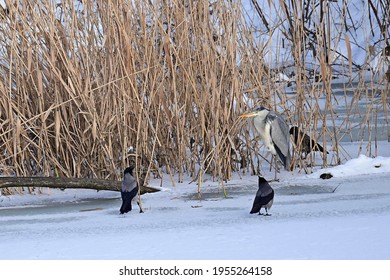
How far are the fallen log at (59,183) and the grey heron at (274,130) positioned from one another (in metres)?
0.82

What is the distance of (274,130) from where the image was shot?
164 inches

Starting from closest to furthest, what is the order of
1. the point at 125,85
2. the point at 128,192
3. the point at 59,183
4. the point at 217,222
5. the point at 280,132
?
1. the point at 217,222
2. the point at 128,192
3. the point at 59,183
4. the point at 125,85
5. the point at 280,132

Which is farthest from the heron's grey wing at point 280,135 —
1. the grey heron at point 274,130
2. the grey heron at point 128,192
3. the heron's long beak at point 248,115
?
the grey heron at point 128,192

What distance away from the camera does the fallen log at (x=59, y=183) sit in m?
3.78

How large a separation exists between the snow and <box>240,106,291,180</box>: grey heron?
0.50ft

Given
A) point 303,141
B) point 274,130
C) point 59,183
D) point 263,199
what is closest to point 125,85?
point 59,183

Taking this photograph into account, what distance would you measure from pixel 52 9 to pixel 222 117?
975 millimetres

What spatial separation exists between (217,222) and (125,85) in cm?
122

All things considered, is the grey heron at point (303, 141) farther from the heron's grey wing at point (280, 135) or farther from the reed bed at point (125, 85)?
the reed bed at point (125, 85)

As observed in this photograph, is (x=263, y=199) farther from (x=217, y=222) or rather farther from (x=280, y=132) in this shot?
(x=280, y=132)

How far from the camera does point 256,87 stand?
434 centimetres

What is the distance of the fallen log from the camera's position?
12.4ft

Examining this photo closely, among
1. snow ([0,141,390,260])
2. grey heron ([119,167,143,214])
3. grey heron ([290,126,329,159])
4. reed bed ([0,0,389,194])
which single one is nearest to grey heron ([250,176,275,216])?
snow ([0,141,390,260])

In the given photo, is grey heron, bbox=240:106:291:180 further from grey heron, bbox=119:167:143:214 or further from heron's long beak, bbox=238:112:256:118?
grey heron, bbox=119:167:143:214
